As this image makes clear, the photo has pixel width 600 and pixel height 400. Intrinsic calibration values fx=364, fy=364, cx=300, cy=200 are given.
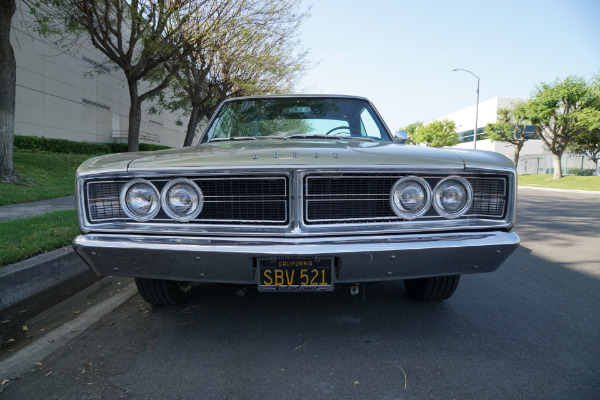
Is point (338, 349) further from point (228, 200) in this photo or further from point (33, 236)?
point (33, 236)

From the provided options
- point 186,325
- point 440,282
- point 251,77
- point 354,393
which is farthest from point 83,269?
point 251,77

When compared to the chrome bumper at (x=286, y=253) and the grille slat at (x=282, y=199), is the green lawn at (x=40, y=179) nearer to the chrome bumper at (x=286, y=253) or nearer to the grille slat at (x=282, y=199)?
the grille slat at (x=282, y=199)

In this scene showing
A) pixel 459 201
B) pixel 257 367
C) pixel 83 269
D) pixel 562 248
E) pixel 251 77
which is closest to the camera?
pixel 257 367

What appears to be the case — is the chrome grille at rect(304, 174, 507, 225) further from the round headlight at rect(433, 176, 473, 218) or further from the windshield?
the windshield

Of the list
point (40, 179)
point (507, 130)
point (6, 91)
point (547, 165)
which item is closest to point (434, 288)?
point (6, 91)

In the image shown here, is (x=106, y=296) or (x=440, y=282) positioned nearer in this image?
(x=440, y=282)

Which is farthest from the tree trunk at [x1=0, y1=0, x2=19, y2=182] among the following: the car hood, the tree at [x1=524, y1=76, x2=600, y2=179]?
the tree at [x1=524, y1=76, x2=600, y2=179]

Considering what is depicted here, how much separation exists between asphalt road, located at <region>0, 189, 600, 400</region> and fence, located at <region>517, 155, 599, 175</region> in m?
41.4

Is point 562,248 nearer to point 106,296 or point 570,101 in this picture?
point 106,296

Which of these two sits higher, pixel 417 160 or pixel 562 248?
pixel 417 160

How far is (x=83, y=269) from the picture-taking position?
3529 mm

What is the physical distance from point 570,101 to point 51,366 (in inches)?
1254

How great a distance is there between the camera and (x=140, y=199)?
1981 millimetres

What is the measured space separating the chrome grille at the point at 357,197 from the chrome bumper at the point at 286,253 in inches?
5.2
